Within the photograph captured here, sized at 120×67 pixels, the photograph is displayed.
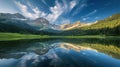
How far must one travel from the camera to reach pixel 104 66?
2117 centimetres

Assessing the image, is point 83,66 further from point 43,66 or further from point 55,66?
point 43,66

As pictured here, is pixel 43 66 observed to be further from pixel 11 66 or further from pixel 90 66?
pixel 90 66

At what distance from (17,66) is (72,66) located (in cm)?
630

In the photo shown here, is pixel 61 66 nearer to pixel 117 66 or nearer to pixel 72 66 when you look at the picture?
pixel 72 66

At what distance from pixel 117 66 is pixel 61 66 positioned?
7.15 m

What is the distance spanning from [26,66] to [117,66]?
1115 cm

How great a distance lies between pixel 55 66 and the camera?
66.2ft

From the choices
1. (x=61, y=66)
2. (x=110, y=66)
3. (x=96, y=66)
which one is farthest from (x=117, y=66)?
(x=61, y=66)

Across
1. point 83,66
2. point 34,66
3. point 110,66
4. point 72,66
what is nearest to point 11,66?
point 34,66

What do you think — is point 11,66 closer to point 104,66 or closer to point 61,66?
point 61,66

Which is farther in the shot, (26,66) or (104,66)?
(104,66)

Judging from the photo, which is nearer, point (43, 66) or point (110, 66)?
point (43, 66)

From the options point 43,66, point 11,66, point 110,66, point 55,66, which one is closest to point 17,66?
point 11,66

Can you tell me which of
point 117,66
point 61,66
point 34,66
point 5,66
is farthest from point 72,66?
point 5,66
